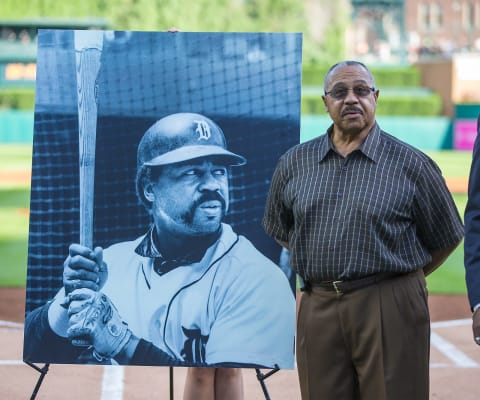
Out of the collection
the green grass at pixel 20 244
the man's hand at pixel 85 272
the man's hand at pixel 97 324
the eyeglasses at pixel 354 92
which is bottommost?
the green grass at pixel 20 244

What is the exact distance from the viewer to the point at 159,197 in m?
4.71

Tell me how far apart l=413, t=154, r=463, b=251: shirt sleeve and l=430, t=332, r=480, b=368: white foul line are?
3586 millimetres

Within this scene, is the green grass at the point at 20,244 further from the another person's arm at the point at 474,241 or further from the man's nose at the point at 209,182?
the another person's arm at the point at 474,241

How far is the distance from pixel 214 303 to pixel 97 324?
21.4 inches

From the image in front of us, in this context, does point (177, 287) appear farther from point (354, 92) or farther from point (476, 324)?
point (476, 324)

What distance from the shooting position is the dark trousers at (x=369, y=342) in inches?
155

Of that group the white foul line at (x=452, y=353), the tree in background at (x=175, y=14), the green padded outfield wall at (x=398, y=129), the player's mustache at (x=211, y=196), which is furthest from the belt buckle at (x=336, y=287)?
the tree in background at (x=175, y=14)

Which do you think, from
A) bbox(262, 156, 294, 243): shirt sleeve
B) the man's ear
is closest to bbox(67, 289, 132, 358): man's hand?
the man's ear

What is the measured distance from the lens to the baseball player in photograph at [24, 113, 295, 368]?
4.64 m

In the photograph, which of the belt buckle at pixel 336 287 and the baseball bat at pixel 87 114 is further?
the baseball bat at pixel 87 114

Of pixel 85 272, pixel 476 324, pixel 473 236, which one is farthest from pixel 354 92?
pixel 85 272

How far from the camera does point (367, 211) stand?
3900 mm

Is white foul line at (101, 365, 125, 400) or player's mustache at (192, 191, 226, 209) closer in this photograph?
player's mustache at (192, 191, 226, 209)

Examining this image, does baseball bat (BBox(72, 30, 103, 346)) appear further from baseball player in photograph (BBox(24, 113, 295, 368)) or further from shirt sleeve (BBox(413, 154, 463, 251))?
shirt sleeve (BBox(413, 154, 463, 251))
